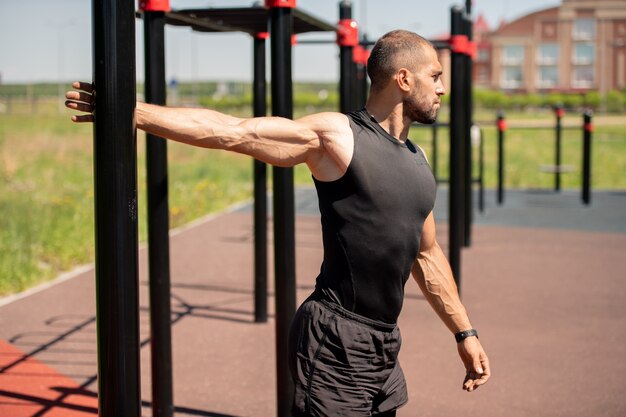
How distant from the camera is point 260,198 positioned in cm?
707

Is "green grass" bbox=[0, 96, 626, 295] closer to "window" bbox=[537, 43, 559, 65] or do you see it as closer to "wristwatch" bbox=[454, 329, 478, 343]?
"wristwatch" bbox=[454, 329, 478, 343]

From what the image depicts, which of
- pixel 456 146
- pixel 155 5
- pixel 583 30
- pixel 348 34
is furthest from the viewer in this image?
pixel 583 30

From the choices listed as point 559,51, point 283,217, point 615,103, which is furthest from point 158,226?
point 559,51

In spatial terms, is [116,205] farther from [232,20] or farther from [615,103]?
[615,103]

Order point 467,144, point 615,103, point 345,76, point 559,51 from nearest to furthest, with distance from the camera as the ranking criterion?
point 345,76 < point 467,144 < point 615,103 < point 559,51

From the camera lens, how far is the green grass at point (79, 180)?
10.5 metres

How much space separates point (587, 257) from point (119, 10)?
8502 millimetres

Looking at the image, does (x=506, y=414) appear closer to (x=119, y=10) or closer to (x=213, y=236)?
(x=119, y=10)

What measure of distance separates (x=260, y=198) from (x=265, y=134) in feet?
13.2

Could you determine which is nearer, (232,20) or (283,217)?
(283,217)

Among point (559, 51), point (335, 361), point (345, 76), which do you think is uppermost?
point (559, 51)

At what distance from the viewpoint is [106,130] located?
2.60 meters

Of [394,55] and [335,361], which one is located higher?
[394,55]

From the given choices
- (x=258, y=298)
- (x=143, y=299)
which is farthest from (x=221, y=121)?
(x=143, y=299)
